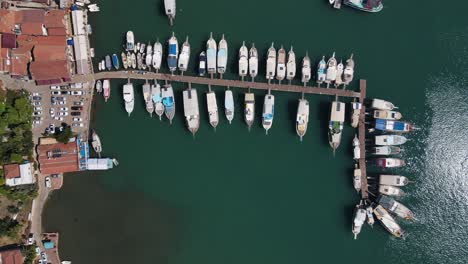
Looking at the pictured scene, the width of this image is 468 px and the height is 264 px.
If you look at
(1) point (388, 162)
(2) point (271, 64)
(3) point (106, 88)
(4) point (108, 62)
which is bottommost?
(1) point (388, 162)

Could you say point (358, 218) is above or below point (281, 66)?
below

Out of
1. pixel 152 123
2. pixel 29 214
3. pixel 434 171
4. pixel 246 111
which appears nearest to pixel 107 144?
pixel 152 123

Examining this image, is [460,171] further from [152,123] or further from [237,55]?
[152,123]

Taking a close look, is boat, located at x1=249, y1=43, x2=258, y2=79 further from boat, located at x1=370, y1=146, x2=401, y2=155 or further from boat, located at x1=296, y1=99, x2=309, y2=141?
boat, located at x1=370, y1=146, x2=401, y2=155

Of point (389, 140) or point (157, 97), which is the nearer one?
point (389, 140)

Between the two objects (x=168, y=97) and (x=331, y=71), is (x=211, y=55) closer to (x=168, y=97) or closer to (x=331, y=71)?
(x=168, y=97)

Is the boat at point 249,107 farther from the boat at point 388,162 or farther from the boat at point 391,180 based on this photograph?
the boat at point 391,180

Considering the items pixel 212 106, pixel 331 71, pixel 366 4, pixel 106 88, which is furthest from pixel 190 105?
pixel 366 4

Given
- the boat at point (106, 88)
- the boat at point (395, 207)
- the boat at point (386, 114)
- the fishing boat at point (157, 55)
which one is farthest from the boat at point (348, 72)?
the boat at point (106, 88)
